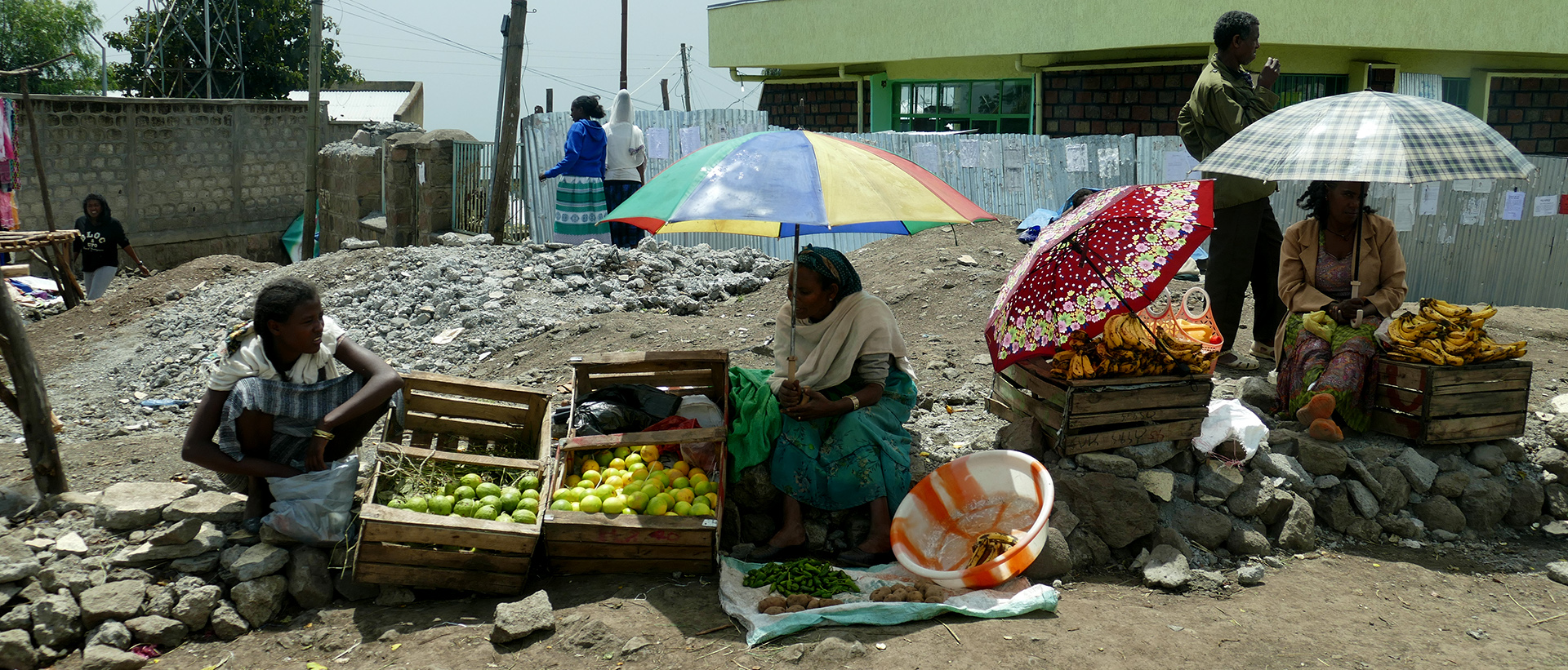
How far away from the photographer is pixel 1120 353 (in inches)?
170

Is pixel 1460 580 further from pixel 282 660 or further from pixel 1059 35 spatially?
pixel 1059 35

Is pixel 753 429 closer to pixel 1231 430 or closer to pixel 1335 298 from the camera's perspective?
pixel 1231 430

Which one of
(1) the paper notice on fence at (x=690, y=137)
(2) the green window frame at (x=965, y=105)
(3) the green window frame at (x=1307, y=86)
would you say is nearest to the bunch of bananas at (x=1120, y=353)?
(1) the paper notice on fence at (x=690, y=137)

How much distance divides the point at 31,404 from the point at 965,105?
47.9 feet

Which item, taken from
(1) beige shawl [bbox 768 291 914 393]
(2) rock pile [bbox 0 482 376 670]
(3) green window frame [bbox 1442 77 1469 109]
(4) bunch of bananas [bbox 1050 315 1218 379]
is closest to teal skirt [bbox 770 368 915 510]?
(1) beige shawl [bbox 768 291 914 393]

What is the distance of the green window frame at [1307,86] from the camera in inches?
547

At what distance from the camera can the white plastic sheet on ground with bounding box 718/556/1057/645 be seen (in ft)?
11.5

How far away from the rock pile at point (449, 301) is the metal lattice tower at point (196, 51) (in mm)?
17402

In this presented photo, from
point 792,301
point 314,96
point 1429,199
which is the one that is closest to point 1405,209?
point 1429,199

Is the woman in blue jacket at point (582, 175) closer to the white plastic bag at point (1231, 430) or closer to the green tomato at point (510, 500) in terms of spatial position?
the green tomato at point (510, 500)

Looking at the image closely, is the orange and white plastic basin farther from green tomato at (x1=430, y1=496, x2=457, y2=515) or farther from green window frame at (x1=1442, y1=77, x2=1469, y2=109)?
green window frame at (x1=1442, y1=77, x2=1469, y2=109)

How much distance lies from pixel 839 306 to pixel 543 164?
33.7 ft

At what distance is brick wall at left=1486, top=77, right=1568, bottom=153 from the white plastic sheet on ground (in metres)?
15.4

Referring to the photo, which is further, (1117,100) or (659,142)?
(1117,100)
